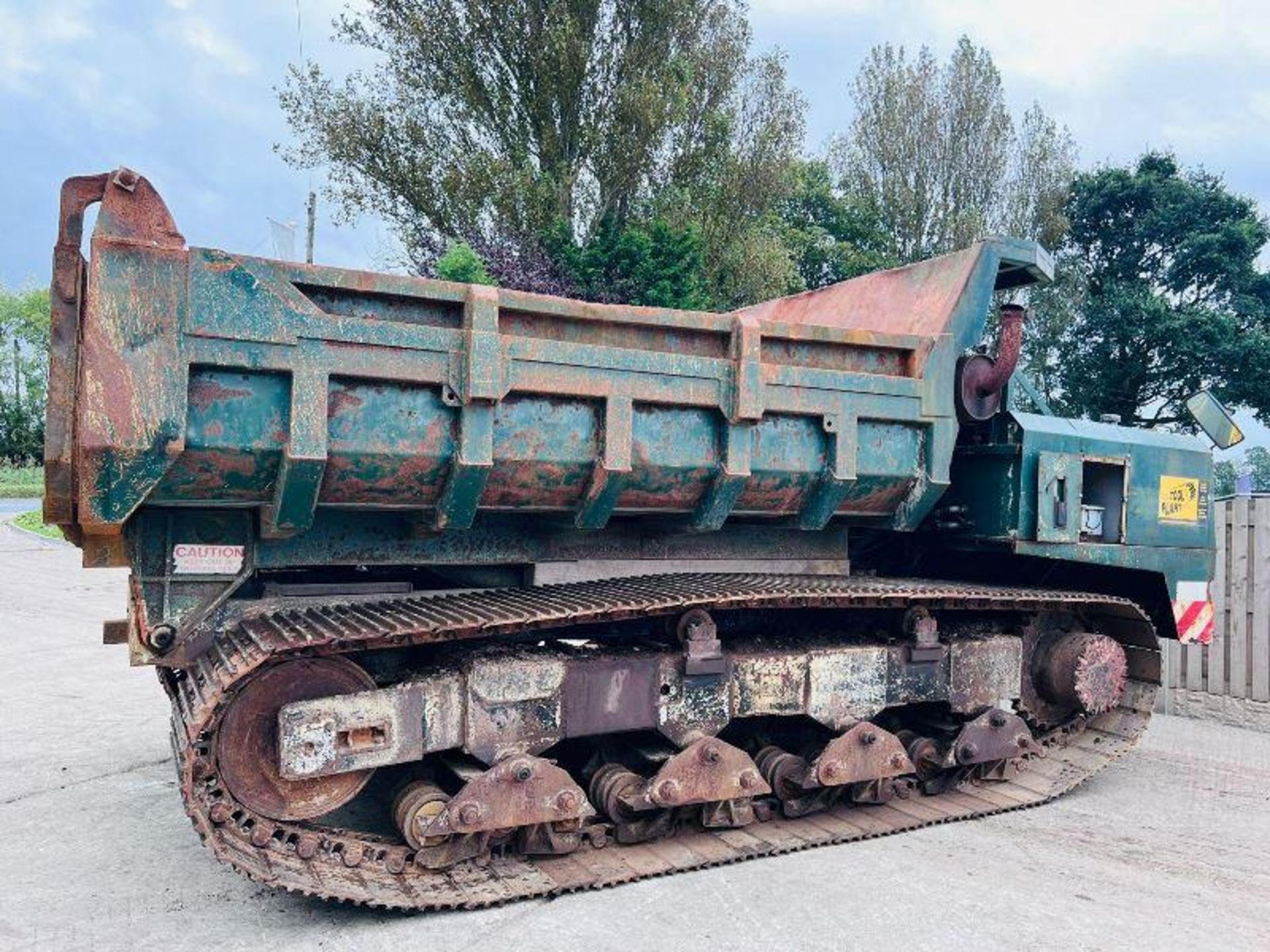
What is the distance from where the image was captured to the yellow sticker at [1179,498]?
5.85m

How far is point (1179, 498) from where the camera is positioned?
591cm

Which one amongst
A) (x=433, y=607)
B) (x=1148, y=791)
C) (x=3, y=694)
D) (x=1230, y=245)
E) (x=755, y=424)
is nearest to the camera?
(x=433, y=607)

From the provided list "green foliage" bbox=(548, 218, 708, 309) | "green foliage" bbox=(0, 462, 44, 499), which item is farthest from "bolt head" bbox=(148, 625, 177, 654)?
"green foliage" bbox=(0, 462, 44, 499)

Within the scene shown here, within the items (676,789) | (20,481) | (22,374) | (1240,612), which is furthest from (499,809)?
(22,374)

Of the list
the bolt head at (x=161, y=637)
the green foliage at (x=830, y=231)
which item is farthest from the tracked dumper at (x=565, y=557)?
the green foliage at (x=830, y=231)

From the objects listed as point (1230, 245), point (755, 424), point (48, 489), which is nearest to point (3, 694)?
point (48, 489)

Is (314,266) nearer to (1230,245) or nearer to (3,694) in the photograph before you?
(3,694)

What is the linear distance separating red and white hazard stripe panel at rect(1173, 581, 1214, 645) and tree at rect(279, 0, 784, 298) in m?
15.4

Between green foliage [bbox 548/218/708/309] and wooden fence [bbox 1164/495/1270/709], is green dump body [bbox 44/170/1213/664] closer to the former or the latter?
wooden fence [bbox 1164/495/1270/709]

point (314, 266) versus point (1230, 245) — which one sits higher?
point (1230, 245)

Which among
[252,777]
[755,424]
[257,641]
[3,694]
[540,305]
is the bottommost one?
[3,694]

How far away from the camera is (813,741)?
5.24 m

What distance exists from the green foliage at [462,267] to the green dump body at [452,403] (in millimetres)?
12296

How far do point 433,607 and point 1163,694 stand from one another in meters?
6.99
